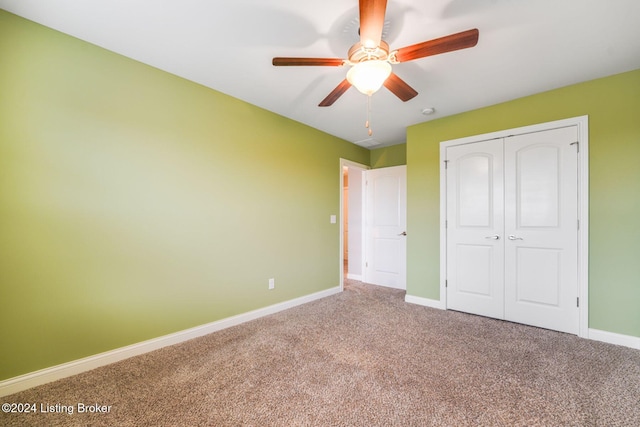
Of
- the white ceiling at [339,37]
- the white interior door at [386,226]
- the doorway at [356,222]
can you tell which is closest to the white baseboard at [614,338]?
the white interior door at [386,226]

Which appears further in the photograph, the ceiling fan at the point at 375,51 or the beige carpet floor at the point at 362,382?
the beige carpet floor at the point at 362,382

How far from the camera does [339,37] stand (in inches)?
76.9

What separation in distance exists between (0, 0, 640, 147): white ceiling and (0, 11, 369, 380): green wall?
0.26 m

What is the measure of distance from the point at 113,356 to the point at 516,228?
13.4 feet

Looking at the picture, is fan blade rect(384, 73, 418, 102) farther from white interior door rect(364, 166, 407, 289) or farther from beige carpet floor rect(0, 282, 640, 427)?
white interior door rect(364, 166, 407, 289)

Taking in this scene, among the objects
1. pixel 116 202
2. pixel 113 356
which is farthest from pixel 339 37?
pixel 113 356

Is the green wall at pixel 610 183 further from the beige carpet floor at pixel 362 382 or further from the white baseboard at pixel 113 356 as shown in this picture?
the white baseboard at pixel 113 356

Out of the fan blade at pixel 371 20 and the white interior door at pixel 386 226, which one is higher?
the fan blade at pixel 371 20

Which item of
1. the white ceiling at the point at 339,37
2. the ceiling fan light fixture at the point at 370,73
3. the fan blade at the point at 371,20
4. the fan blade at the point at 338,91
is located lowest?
the ceiling fan light fixture at the point at 370,73

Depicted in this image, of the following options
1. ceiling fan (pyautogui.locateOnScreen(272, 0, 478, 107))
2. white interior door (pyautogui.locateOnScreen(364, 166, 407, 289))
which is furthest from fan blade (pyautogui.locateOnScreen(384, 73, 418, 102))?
white interior door (pyautogui.locateOnScreen(364, 166, 407, 289))

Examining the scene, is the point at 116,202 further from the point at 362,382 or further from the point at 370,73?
the point at 362,382

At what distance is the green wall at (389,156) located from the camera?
462 cm

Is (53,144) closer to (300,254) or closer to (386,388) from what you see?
(300,254)

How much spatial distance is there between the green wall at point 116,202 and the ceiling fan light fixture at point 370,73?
5.81ft
